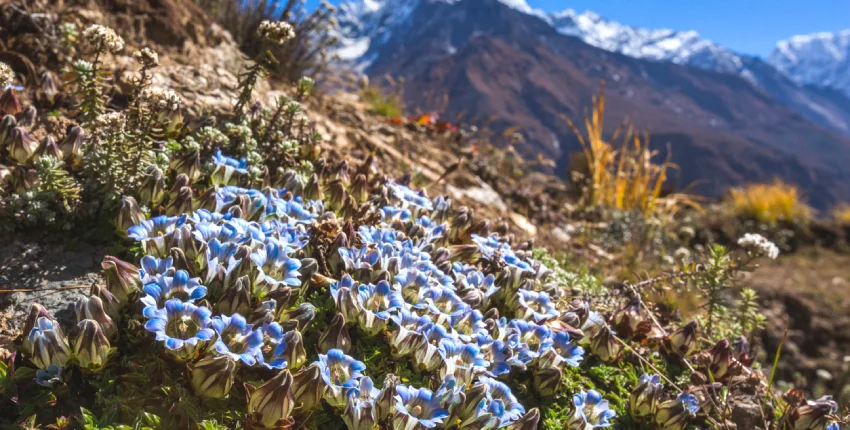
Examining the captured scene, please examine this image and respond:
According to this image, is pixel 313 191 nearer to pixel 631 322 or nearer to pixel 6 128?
pixel 6 128

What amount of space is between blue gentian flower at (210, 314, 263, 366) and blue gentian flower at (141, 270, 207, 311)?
159mm

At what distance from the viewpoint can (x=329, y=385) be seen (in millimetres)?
2176

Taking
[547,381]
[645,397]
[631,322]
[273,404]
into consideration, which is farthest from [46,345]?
[631,322]

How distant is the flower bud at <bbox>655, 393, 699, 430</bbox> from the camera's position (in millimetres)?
2781

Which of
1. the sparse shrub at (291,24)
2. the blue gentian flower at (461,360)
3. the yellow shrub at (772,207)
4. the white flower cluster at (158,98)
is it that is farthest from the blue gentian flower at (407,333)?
the yellow shrub at (772,207)

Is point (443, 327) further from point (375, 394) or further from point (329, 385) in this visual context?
point (329, 385)

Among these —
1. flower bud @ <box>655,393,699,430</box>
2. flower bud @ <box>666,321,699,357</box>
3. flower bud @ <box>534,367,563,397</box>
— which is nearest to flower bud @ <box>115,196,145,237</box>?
flower bud @ <box>534,367,563,397</box>

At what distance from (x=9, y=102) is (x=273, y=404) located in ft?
9.92

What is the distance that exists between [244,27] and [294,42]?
0.67 metres

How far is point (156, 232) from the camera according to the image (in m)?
2.74

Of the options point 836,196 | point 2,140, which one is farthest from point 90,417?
point 836,196

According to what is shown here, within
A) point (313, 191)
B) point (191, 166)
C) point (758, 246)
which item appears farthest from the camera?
point (758, 246)

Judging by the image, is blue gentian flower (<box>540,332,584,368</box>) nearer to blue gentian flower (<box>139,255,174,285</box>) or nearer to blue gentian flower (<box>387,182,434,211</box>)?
blue gentian flower (<box>387,182,434,211</box>)

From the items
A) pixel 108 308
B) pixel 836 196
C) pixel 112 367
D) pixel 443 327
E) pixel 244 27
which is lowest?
pixel 112 367
